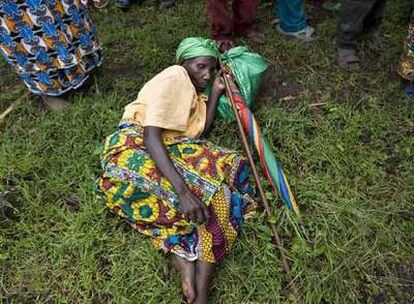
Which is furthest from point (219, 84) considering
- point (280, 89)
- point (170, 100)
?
point (280, 89)

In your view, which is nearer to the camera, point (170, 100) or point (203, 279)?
point (203, 279)

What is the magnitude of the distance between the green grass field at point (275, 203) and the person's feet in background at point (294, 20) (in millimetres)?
126

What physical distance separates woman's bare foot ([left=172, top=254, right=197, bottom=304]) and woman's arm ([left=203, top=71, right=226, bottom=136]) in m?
1.04

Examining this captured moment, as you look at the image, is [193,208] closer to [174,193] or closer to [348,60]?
[174,193]

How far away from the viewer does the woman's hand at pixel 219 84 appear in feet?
9.87

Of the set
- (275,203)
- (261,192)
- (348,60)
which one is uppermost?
(348,60)

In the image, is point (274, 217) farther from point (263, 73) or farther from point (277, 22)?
point (277, 22)

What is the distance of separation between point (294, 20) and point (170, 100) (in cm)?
210

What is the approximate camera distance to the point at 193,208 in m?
2.25

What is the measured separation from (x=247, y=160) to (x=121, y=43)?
215 centimetres

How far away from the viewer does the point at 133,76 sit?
3762 mm

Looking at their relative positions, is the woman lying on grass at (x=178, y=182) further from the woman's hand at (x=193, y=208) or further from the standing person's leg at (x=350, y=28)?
the standing person's leg at (x=350, y=28)

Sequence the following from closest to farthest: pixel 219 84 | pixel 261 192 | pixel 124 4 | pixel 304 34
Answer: pixel 261 192, pixel 219 84, pixel 304 34, pixel 124 4

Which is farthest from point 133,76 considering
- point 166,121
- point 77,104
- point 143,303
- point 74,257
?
point 143,303
